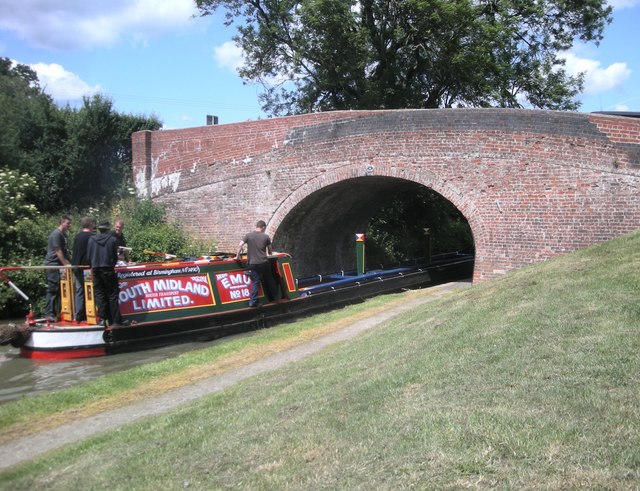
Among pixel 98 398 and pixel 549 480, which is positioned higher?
pixel 549 480

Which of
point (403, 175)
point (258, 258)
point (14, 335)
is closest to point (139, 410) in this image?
point (14, 335)

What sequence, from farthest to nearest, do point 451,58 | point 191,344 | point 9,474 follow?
1. point 451,58
2. point 191,344
3. point 9,474

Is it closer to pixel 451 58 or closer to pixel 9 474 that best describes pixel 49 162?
pixel 451 58

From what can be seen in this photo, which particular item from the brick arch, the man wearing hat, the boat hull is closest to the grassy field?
the man wearing hat

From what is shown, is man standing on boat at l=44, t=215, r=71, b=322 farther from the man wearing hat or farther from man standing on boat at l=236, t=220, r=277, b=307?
man standing on boat at l=236, t=220, r=277, b=307

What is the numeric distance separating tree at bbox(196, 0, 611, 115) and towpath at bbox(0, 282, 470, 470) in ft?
47.3

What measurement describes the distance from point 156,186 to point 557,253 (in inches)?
449

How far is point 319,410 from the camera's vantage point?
4.57 metres

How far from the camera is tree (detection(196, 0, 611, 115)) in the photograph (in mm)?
20938

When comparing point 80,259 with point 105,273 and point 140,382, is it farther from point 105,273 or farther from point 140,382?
point 140,382

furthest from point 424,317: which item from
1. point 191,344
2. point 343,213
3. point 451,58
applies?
point 451,58

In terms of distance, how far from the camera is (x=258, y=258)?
11.6m

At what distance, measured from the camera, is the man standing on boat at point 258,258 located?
11.4 meters

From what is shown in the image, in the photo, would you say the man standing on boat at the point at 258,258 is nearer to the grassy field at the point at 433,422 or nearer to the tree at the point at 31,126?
the grassy field at the point at 433,422
